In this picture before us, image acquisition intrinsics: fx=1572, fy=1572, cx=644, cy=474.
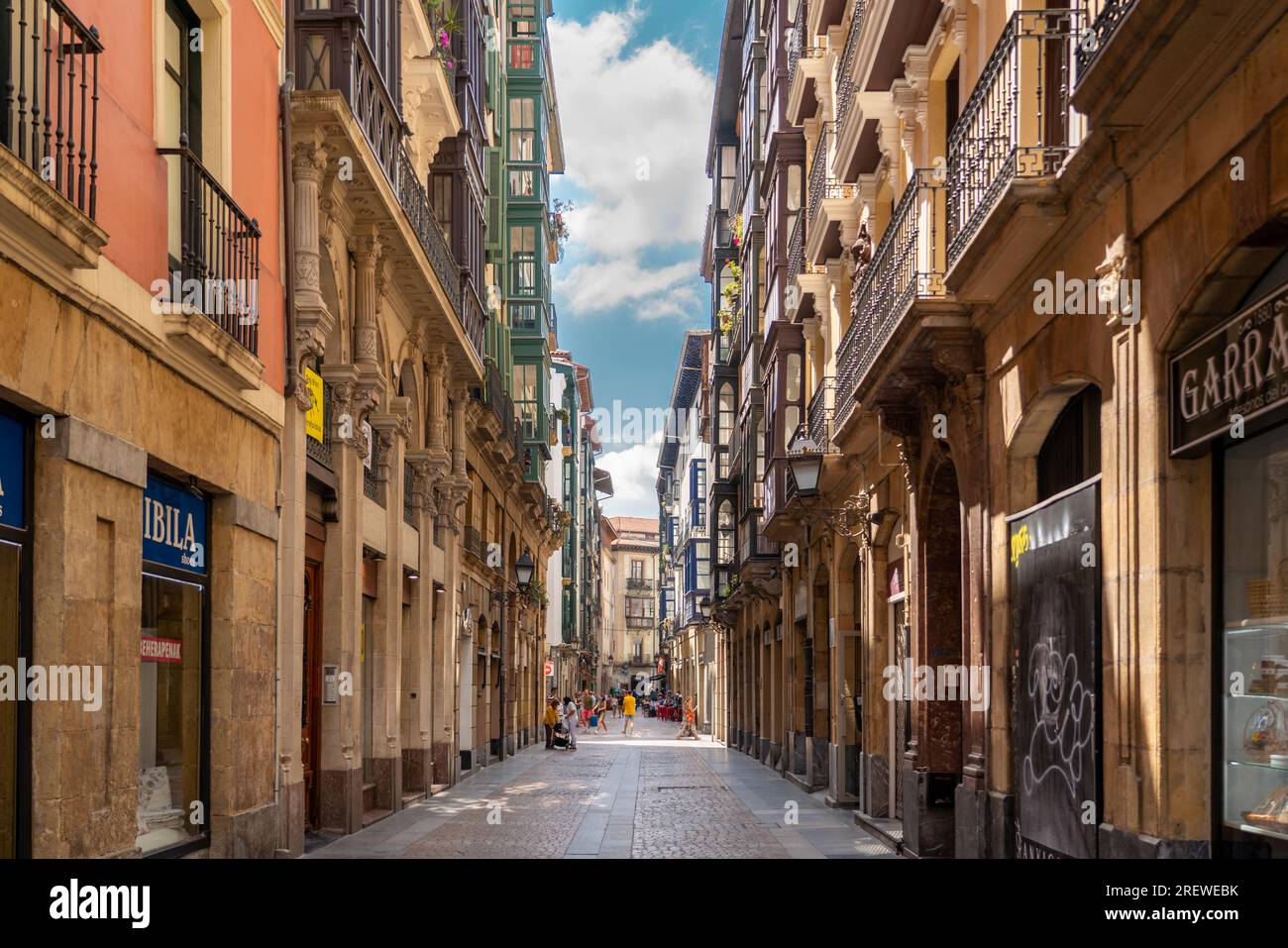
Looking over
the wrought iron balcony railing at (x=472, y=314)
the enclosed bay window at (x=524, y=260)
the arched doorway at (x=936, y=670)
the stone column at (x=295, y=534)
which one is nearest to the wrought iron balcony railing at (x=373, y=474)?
the wrought iron balcony railing at (x=472, y=314)

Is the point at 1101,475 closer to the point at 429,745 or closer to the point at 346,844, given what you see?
the point at 346,844

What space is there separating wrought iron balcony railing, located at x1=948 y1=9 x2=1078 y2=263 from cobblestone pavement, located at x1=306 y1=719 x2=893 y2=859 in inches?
282

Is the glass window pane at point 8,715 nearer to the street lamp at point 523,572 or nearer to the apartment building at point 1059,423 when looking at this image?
the apartment building at point 1059,423

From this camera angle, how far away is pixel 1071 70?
1072 cm

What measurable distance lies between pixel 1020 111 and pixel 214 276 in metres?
6.18

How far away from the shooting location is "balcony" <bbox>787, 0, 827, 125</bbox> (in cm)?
2638

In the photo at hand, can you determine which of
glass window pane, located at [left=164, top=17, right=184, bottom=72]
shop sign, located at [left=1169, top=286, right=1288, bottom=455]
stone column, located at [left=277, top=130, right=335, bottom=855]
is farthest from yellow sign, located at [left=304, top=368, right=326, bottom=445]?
shop sign, located at [left=1169, top=286, right=1288, bottom=455]

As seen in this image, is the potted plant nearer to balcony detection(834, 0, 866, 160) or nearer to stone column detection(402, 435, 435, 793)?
balcony detection(834, 0, 866, 160)

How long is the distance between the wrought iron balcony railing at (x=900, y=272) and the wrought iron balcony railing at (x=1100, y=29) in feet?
13.4

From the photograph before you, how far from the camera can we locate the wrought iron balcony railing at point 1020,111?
10.8 metres

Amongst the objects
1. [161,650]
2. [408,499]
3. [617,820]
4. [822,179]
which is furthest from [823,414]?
[161,650]

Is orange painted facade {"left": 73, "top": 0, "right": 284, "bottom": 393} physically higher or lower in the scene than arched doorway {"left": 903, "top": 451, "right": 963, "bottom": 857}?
higher

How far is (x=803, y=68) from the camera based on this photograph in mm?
26750

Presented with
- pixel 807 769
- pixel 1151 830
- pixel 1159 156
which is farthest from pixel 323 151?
pixel 807 769
